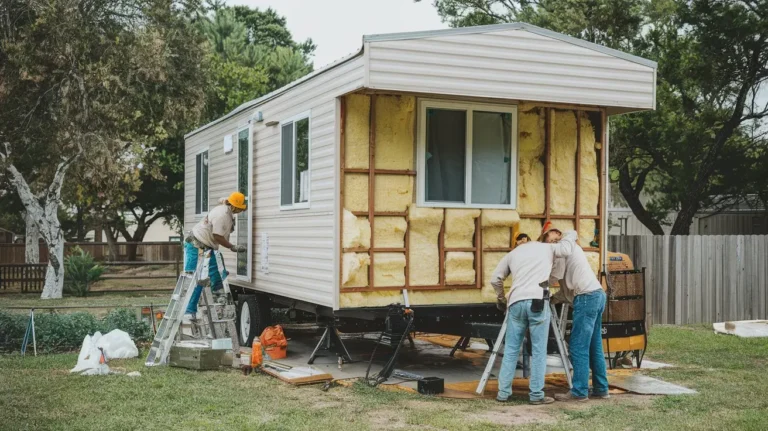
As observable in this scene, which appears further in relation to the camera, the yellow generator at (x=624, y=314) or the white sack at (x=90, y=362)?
the yellow generator at (x=624, y=314)

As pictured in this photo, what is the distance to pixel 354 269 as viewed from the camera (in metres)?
9.35

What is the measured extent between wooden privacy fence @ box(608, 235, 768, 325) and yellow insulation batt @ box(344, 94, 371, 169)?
25.4 ft

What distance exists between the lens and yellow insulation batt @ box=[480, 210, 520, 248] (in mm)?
9875

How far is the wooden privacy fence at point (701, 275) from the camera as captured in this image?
15898mm

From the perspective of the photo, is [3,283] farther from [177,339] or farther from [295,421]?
[295,421]

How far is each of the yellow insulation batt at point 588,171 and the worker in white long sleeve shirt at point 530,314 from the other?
2.06 meters

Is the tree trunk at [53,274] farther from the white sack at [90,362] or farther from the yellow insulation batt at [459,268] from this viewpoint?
the yellow insulation batt at [459,268]

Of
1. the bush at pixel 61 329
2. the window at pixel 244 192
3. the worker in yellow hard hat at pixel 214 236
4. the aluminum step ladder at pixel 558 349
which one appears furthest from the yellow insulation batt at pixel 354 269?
the bush at pixel 61 329

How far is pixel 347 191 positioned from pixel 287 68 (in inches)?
1224

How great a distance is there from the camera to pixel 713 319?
1623 cm

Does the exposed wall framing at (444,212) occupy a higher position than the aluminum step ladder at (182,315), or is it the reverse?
the exposed wall framing at (444,212)

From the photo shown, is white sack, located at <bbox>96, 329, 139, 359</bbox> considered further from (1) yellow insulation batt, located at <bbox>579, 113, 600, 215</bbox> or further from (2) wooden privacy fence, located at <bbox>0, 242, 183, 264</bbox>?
(2) wooden privacy fence, located at <bbox>0, 242, 183, 264</bbox>

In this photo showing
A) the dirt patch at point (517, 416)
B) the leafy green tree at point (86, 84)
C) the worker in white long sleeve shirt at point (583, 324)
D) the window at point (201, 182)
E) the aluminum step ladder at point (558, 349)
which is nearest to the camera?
the dirt patch at point (517, 416)

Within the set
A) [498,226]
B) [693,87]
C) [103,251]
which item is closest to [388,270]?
[498,226]
